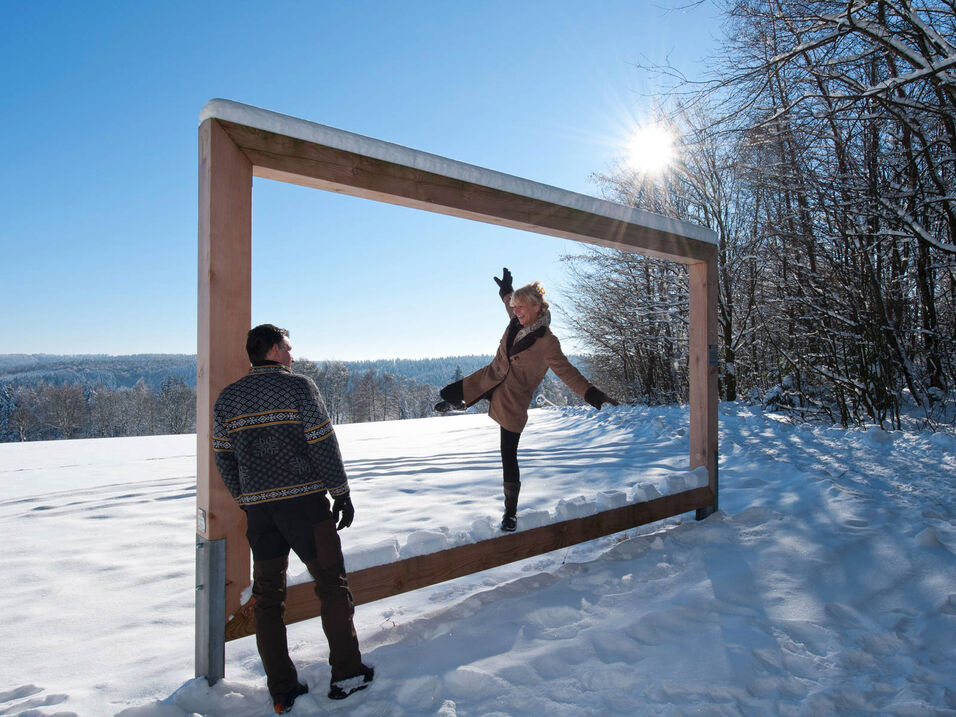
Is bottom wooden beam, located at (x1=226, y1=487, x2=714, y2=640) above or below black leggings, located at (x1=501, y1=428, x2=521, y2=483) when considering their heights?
below

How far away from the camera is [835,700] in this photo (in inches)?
81.3

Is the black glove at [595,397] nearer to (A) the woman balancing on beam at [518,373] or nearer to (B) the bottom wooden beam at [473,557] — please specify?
(A) the woman balancing on beam at [518,373]

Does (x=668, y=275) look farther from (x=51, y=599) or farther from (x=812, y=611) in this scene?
(x=51, y=599)

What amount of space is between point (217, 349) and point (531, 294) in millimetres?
1986

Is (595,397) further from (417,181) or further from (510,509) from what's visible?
(417,181)

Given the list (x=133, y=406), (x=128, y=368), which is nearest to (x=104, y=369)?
(x=128, y=368)

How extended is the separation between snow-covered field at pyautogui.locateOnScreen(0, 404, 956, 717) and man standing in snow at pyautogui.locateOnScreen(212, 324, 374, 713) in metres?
0.19

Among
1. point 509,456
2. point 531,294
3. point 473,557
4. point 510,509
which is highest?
point 531,294

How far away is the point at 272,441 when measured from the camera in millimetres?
2189

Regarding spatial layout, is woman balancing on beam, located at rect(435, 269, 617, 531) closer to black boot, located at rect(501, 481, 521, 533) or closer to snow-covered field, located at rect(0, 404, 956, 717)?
black boot, located at rect(501, 481, 521, 533)

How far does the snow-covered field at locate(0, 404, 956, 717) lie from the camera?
218cm

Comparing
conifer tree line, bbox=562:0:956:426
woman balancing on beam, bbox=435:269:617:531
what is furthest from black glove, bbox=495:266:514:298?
conifer tree line, bbox=562:0:956:426

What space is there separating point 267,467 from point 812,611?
2724 millimetres

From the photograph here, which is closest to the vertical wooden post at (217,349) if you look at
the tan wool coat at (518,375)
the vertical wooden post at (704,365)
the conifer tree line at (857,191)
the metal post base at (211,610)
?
the metal post base at (211,610)
